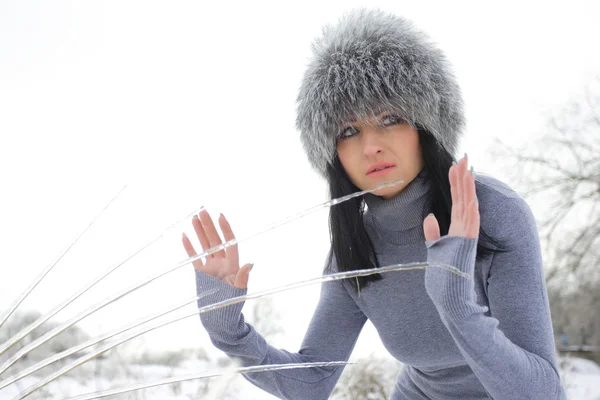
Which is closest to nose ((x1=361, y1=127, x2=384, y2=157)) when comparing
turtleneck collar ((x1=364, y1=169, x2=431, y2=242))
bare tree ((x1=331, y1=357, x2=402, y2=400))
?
turtleneck collar ((x1=364, y1=169, x2=431, y2=242))

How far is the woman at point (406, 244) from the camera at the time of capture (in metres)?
0.75

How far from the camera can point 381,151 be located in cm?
92

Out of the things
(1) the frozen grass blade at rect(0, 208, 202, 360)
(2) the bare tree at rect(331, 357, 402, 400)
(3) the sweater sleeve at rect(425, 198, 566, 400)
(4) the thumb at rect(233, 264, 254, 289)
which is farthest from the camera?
(2) the bare tree at rect(331, 357, 402, 400)

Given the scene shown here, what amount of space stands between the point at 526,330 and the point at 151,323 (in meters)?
0.57

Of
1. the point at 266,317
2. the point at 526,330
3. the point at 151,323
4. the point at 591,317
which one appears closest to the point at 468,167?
the point at 526,330

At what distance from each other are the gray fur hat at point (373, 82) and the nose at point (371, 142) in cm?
3

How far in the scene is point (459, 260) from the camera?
0.73 metres

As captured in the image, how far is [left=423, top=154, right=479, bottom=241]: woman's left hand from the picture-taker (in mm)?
740

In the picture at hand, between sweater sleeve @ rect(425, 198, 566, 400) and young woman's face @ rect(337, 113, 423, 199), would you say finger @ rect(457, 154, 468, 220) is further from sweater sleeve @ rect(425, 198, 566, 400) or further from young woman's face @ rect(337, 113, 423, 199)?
young woman's face @ rect(337, 113, 423, 199)

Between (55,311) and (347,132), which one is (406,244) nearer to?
(347,132)

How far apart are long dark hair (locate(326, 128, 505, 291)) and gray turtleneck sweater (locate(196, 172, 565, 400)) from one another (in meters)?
0.02

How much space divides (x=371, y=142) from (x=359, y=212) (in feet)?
0.69

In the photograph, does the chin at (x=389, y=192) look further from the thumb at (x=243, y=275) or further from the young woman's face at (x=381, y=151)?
the thumb at (x=243, y=275)

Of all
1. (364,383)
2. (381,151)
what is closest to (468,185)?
(381,151)
